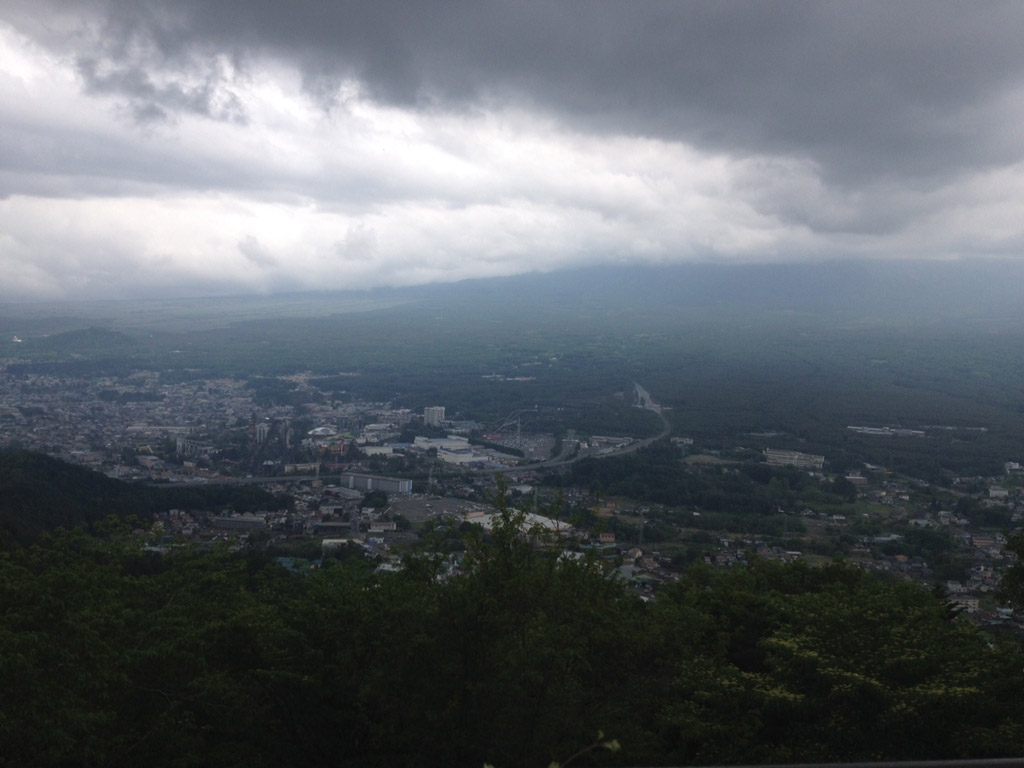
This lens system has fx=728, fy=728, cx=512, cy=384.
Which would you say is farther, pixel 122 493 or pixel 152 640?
→ pixel 122 493

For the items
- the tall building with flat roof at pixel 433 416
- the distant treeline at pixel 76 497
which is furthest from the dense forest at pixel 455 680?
the tall building with flat roof at pixel 433 416

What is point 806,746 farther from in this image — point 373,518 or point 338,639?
point 373,518

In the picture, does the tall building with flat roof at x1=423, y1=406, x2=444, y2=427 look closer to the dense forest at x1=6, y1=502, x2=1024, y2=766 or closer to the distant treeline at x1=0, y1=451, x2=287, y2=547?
the distant treeline at x1=0, y1=451, x2=287, y2=547

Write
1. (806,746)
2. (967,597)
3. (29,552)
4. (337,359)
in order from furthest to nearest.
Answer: (337,359)
(967,597)
(29,552)
(806,746)

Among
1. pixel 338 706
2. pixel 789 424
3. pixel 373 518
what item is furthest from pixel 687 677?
pixel 789 424

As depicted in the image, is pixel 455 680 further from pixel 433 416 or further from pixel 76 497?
pixel 433 416

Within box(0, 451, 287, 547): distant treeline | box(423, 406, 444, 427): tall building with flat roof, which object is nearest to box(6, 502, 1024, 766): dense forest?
box(0, 451, 287, 547): distant treeline

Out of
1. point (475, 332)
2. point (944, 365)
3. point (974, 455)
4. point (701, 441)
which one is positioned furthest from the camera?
point (475, 332)
